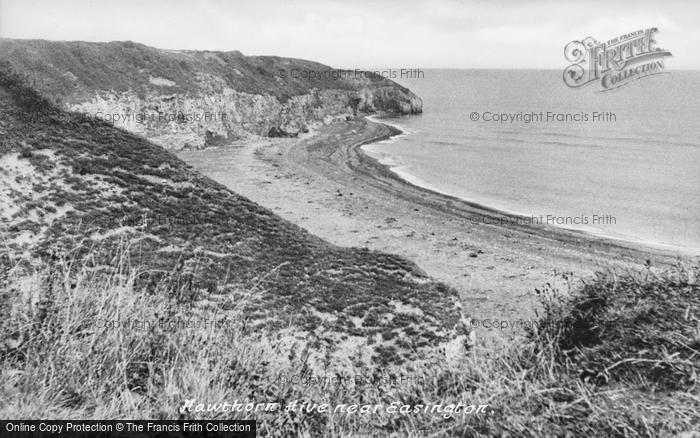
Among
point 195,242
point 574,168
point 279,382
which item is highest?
point 279,382

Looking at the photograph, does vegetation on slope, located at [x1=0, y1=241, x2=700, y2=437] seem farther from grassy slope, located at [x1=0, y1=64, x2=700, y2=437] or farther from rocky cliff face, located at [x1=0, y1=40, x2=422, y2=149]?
rocky cliff face, located at [x1=0, y1=40, x2=422, y2=149]

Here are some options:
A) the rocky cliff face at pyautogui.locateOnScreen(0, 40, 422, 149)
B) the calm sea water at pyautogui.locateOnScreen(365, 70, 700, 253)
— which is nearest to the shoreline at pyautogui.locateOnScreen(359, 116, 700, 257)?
the calm sea water at pyautogui.locateOnScreen(365, 70, 700, 253)

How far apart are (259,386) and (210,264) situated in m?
6.09

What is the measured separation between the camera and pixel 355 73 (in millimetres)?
107312

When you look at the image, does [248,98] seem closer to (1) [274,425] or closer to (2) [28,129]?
(2) [28,129]

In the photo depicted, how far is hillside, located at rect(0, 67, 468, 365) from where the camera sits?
9.75 meters

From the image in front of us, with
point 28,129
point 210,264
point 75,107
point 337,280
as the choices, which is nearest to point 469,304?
point 337,280

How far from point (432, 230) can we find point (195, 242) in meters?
20.3

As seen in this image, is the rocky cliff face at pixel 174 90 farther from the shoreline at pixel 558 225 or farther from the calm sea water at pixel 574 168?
the shoreline at pixel 558 225

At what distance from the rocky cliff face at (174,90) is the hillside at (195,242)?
3129 cm
